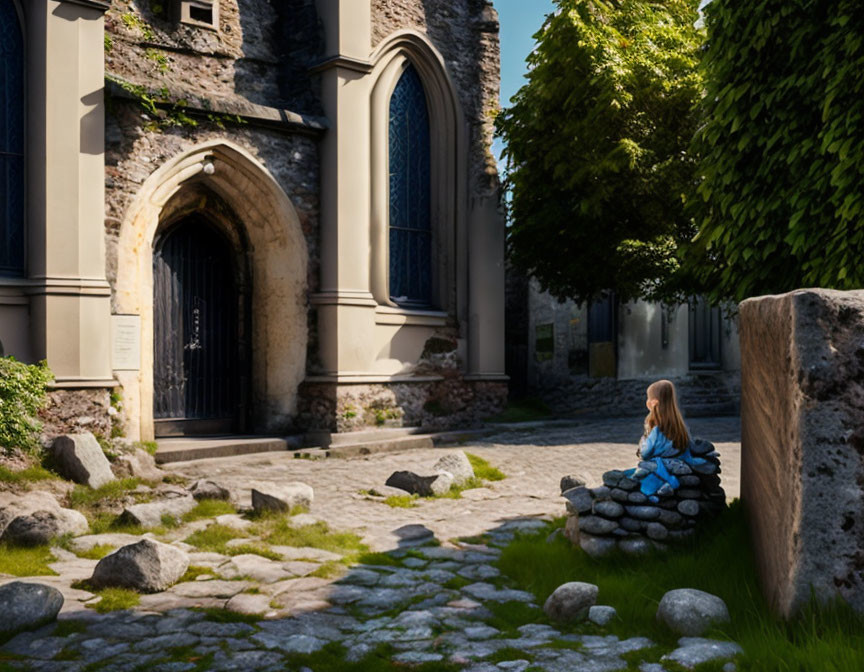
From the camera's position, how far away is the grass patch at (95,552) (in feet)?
19.7

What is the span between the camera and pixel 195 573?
552 centimetres

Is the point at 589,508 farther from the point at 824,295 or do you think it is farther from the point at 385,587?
the point at 824,295

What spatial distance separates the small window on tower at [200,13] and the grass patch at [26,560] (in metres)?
8.00

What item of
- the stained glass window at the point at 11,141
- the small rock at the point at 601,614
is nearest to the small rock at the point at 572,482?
the small rock at the point at 601,614

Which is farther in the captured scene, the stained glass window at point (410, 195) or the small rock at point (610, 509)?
the stained glass window at point (410, 195)

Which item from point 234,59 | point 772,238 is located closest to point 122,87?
point 234,59

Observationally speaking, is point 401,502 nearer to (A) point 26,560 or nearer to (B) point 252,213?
(A) point 26,560

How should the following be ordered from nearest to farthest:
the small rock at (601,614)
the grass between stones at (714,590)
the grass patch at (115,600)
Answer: the grass between stones at (714,590)
the small rock at (601,614)
the grass patch at (115,600)

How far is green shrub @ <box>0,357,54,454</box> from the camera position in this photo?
8.27 metres

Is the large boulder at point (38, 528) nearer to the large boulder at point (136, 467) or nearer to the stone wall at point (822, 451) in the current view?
the large boulder at point (136, 467)

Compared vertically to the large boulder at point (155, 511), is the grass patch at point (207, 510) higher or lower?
lower

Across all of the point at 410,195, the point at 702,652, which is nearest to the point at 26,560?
the point at 702,652

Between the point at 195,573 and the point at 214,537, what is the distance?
95 cm

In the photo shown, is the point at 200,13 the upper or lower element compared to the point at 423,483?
upper
